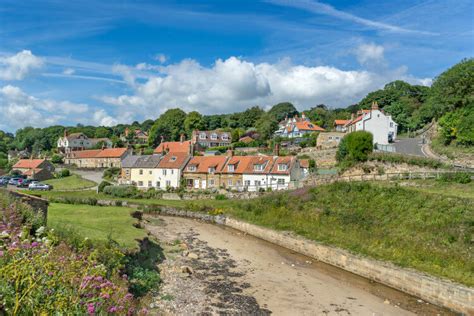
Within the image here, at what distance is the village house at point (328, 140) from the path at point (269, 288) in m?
35.6

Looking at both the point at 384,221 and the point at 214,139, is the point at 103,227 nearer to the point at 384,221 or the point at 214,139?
the point at 384,221

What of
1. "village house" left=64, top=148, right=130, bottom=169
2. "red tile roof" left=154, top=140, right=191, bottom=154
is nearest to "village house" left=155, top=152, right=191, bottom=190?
"red tile roof" left=154, top=140, right=191, bottom=154

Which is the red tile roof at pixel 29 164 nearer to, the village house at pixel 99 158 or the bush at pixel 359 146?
the village house at pixel 99 158

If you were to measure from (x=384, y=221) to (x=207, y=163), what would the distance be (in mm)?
32745

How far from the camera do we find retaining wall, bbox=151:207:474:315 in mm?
14844

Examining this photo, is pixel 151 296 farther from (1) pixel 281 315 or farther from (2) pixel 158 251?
(2) pixel 158 251

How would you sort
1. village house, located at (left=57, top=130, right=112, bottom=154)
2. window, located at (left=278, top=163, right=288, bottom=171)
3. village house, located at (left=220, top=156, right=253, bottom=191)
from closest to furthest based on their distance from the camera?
window, located at (left=278, top=163, right=288, bottom=171) → village house, located at (left=220, top=156, right=253, bottom=191) → village house, located at (left=57, top=130, right=112, bottom=154)

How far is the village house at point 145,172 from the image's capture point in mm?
57031

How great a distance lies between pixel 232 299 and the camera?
1513 cm

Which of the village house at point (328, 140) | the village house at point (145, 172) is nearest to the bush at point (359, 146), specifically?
the village house at point (328, 140)

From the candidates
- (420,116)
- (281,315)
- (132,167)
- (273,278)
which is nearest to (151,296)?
(281,315)

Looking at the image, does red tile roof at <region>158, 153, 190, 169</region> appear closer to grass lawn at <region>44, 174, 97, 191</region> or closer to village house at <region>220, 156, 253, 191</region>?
village house at <region>220, 156, 253, 191</region>

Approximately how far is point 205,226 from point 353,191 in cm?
1419

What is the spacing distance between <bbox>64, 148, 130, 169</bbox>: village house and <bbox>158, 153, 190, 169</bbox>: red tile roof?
28.9 meters
